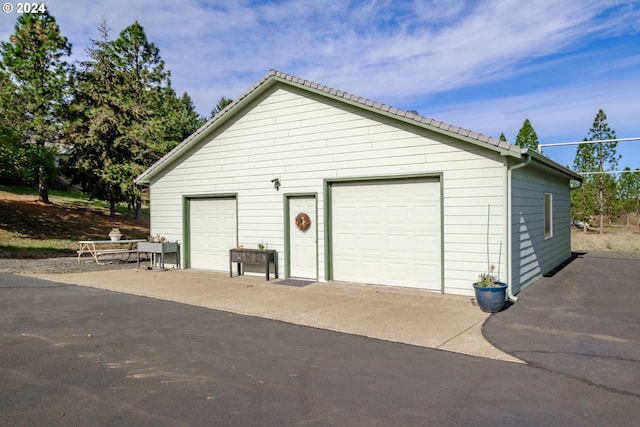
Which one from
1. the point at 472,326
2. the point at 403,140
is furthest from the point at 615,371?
the point at 403,140

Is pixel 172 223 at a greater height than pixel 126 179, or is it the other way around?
pixel 126 179

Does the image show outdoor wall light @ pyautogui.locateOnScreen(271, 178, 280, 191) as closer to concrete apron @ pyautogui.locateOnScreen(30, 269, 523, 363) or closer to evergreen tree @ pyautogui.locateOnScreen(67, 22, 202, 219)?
concrete apron @ pyautogui.locateOnScreen(30, 269, 523, 363)

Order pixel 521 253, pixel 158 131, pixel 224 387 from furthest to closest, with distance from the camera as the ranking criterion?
pixel 158 131, pixel 521 253, pixel 224 387

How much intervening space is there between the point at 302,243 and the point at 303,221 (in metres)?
0.56

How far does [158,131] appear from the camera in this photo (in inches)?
887

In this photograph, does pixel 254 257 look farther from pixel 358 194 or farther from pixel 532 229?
pixel 532 229

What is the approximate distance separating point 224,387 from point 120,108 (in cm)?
2282

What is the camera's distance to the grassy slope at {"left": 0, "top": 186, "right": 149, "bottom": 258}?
1795cm

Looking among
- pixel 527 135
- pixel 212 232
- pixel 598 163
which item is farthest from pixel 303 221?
pixel 598 163

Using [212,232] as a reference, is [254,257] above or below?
below

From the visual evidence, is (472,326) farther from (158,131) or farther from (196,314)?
(158,131)

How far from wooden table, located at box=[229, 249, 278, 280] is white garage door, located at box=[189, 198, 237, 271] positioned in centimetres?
92

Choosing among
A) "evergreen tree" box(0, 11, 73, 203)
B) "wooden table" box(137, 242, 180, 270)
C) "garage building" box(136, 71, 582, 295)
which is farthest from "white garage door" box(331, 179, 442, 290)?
"evergreen tree" box(0, 11, 73, 203)

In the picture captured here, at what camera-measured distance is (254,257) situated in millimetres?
10586
